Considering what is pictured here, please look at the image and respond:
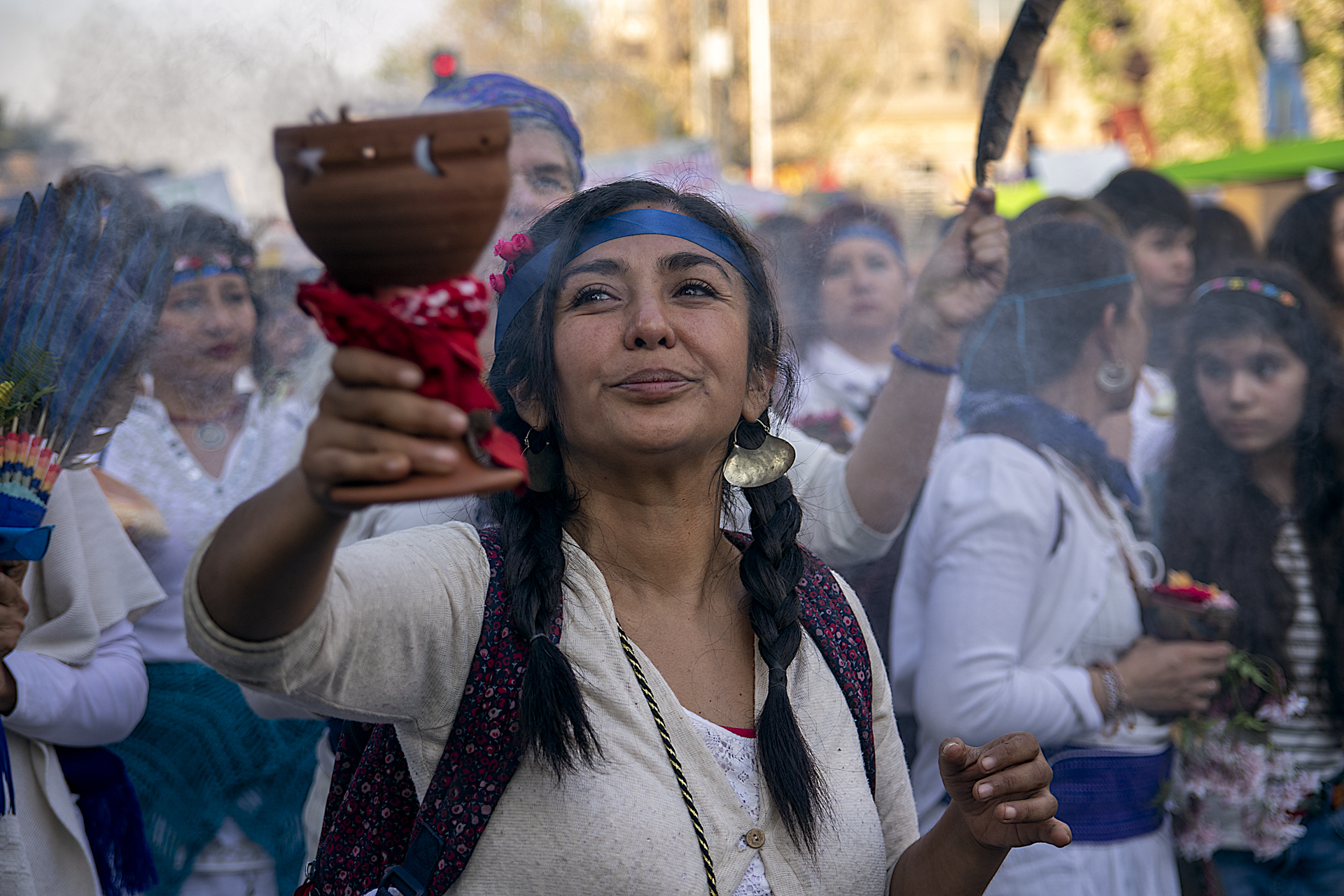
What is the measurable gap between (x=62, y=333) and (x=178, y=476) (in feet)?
3.89

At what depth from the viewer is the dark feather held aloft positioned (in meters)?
2.19

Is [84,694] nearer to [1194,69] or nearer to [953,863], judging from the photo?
[953,863]

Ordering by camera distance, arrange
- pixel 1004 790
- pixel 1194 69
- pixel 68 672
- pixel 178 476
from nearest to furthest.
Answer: pixel 1004 790 < pixel 68 672 < pixel 178 476 < pixel 1194 69

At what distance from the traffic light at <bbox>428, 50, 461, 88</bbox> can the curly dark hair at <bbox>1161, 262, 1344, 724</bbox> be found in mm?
2261

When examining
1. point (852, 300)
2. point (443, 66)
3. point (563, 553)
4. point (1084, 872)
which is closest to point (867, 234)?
point (852, 300)

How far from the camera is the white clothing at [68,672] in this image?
1929mm

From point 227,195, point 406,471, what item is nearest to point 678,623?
point 406,471

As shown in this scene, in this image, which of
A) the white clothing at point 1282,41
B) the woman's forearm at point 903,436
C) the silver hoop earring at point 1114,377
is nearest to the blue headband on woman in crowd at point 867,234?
the silver hoop earring at point 1114,377

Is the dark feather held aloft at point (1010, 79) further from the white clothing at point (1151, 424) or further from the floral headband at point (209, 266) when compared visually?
the floral headband at point (209, 266)

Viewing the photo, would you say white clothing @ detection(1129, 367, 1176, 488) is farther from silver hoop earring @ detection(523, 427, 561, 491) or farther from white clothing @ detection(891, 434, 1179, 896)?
silver hoop earring @ detection(523, 427, 561, 491)

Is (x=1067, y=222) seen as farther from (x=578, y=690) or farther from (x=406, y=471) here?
(x=406, y=471)

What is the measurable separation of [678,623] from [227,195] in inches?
112

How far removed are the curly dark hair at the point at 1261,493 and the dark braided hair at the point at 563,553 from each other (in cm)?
162

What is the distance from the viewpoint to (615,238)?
1711 mm
